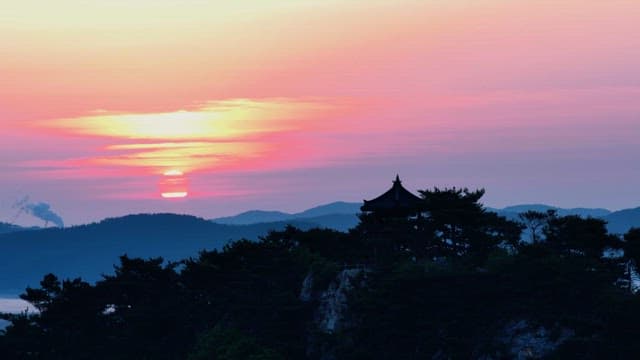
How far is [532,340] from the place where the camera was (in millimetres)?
65000

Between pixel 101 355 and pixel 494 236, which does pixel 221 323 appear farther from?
pixel 494 236

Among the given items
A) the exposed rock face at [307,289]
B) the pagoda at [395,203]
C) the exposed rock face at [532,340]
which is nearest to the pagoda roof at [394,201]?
the pagoda at [395,203]

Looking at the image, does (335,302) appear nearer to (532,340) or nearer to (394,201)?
(394,201)

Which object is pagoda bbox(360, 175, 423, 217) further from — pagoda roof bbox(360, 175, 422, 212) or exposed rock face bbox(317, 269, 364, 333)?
exposed rock face bbox(317, 269, 364, 333)

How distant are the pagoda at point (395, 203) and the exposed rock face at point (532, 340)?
14.4m

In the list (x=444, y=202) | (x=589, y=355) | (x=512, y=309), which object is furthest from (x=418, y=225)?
(x=589, y=355)

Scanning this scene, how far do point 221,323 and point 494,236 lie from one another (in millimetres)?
17821

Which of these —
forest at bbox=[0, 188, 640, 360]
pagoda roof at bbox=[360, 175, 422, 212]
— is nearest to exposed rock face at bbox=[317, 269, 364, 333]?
forest at bbox=[0, 188, 640, 360]

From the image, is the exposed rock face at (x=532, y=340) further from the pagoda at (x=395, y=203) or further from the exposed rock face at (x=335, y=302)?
the pagoda at (x=395, y=203)

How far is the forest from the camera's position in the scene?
2591 inches

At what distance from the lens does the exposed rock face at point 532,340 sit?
64250 millimetres

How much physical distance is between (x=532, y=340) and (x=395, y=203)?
1668 cm

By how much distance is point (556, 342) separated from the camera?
6438 centimetres

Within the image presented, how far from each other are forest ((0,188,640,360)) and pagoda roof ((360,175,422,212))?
25.9 inches
